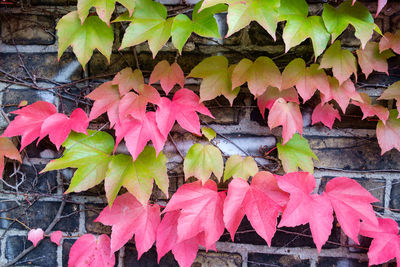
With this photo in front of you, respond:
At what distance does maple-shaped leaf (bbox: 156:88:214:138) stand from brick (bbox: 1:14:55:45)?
0.46 metres

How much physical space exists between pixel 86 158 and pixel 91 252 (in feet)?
1.05

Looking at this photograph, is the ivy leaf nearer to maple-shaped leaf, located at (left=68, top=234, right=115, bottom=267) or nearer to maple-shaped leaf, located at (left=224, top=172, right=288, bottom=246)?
maple-shaped leaf, located at (left=224, top=172, right=288, bottom=246)

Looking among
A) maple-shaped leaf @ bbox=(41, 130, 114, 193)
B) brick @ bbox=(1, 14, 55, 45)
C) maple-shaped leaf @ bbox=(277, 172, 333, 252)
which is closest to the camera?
maple-shaped leaf @ bbox=(277, 172, 333, 252)

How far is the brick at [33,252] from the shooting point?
1012mm

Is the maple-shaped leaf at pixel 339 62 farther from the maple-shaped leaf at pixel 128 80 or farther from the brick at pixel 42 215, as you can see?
the brick at pixel 42 215

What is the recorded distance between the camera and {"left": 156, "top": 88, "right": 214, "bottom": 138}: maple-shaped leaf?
2.71ft

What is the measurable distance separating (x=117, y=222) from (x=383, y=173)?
85 cm

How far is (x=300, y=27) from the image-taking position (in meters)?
0.79

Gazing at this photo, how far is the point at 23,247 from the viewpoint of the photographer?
1014mm

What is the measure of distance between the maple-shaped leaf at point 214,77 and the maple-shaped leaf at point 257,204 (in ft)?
0.83

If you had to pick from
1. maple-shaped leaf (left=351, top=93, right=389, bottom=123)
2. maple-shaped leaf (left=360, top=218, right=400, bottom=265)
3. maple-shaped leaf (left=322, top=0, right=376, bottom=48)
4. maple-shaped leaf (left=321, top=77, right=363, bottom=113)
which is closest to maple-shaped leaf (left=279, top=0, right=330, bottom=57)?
A: maple-shaped leaf (left=322, top=0, right=376, bottom=48)

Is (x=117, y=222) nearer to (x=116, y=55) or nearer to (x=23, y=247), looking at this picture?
(x=23, y=247)

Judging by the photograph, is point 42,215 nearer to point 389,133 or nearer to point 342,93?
point 342,93

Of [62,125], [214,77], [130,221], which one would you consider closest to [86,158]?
[62,125]
